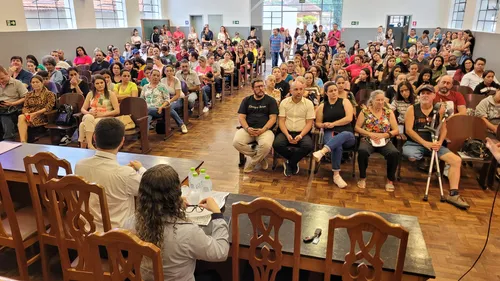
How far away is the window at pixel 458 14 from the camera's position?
11852 millimetres

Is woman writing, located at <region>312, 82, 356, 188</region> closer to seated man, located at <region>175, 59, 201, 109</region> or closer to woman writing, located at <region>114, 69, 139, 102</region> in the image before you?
woman writing, located at <region>114, 69, 139, 102</region>

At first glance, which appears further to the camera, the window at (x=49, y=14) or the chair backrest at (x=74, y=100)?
the window at (x=49, y=14)

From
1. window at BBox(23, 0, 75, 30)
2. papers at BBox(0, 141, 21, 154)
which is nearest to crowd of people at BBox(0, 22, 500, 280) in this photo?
papers at BBox(0, 141, 21, 154)

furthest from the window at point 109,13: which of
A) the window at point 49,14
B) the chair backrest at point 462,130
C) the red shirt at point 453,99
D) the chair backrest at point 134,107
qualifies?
the chair backrest at point 462,130

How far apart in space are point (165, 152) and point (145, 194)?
340 centimetres

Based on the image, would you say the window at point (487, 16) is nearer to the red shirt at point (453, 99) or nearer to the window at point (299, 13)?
the window at point (299, 13)

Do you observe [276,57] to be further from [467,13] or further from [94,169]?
[94,169]

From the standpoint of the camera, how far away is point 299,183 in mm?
4117

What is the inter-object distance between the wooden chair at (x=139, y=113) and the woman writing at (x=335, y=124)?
2272 millimetres

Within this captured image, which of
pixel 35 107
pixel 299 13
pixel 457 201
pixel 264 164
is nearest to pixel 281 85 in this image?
pixel 264 164

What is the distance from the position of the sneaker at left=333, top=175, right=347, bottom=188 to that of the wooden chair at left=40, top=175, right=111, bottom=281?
269 cm

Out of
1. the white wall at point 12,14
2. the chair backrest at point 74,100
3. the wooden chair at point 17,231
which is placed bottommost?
the wooden chair at point 17,231

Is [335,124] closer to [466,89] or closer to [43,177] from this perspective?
[466,89]

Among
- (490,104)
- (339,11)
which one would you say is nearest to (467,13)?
(339,11)
